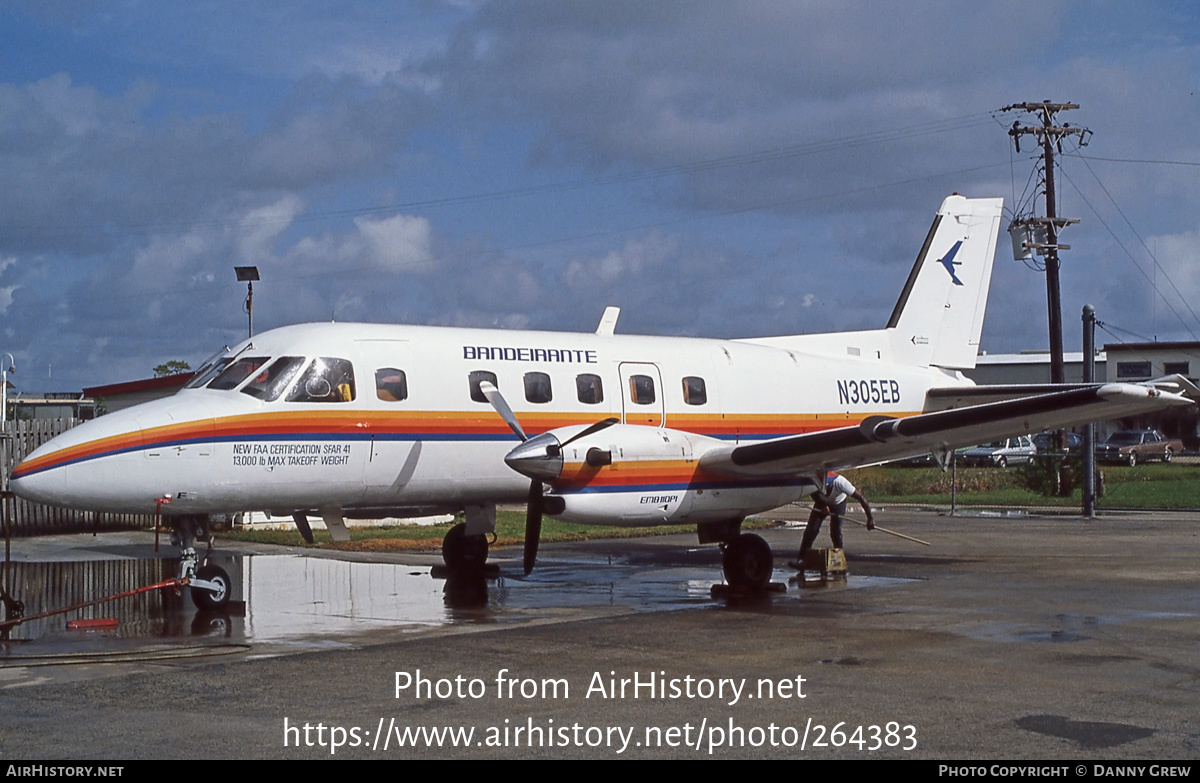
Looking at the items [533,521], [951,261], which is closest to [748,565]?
[533,521]

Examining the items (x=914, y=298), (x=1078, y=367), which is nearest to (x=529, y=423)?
(x=914, y=298)

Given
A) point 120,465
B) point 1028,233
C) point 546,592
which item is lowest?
point 546,592

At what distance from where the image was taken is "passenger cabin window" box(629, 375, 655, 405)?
52.3 ft

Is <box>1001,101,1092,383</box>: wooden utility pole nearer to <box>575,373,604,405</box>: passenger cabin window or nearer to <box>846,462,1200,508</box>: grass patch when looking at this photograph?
<box>846,462,1200,508</box>: grass patch

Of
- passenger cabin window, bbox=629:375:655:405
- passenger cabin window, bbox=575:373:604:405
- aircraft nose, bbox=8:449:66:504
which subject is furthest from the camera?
passenger cabin window, bbox=629:375:655:405

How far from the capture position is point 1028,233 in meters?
43.0

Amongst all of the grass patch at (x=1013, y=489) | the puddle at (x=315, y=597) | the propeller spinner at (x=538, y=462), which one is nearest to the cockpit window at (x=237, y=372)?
the puddle at (x=315, y=597)

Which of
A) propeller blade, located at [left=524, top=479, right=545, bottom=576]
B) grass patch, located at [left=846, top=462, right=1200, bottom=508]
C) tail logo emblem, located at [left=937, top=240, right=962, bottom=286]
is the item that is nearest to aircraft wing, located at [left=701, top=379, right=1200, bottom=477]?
propeller blade, located at [left=524, top=479, right=545, bottom=576]

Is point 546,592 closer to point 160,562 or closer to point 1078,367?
point 160,562

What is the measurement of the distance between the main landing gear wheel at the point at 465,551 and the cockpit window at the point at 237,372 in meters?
4.10

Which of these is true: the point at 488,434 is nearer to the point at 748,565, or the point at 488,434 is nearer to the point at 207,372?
the point at 207,372

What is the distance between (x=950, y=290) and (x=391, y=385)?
10.1 metres

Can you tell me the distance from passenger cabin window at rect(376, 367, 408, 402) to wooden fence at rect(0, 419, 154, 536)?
1102cm

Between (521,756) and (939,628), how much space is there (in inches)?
237
